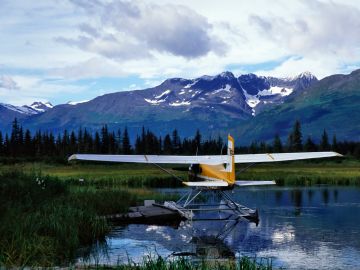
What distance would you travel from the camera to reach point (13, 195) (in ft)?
73.4

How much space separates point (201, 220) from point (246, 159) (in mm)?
4495

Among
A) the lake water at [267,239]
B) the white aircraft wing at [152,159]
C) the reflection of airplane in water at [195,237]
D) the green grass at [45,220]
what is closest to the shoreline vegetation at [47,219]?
the green grass at [45,220]

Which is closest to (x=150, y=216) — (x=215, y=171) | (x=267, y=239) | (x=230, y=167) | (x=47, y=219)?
(x=215, y=171)

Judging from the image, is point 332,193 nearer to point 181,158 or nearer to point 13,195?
point 181,158

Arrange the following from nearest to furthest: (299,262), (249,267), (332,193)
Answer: (249,267), (299,262), (332,193)

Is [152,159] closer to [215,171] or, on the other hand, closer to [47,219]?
→ [215,171]

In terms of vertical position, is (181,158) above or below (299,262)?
above

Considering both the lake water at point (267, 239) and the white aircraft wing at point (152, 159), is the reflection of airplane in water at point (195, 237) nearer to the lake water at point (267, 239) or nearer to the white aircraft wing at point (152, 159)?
the lake water at point (267, 239)

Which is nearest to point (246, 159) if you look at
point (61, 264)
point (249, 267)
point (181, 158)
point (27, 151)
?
point (181, 158)

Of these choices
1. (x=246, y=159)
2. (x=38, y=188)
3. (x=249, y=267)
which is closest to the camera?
(x=249, y=267)

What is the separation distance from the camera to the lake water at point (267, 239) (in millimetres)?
17188

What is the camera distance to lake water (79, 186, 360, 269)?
56.4 ft

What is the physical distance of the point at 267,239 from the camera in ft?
68.3

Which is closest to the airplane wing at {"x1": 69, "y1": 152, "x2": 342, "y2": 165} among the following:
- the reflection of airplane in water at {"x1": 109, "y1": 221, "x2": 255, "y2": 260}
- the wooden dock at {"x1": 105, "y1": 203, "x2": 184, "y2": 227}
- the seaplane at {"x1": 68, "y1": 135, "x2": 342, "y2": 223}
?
the seaplane at {"x1": 68, "y1": 135, "x2": 342, "y2": 223}
